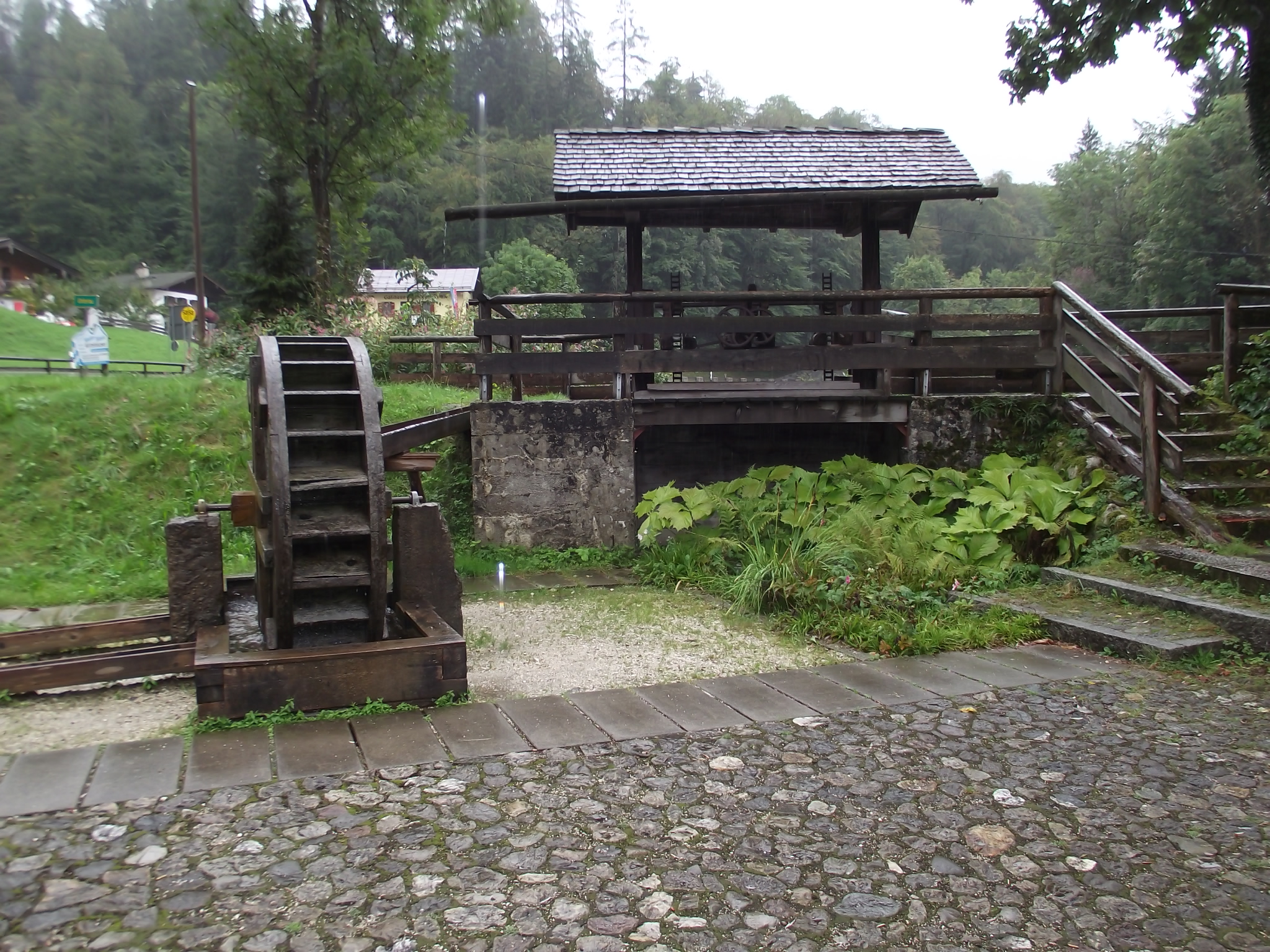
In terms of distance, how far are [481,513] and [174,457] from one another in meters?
3.23

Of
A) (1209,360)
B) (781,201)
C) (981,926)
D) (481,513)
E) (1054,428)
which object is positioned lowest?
(981,926)

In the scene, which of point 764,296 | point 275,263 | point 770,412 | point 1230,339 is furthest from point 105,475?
point 275,263

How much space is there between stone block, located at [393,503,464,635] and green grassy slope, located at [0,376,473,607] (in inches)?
125

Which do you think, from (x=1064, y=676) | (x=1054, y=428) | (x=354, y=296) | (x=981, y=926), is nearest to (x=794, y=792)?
(x=981, y=926)

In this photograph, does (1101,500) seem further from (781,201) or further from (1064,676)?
(781,201)

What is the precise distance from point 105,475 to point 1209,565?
29.8 feet

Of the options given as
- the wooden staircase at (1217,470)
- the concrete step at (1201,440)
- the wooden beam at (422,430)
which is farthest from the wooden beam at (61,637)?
the concrete step at (1201,440)

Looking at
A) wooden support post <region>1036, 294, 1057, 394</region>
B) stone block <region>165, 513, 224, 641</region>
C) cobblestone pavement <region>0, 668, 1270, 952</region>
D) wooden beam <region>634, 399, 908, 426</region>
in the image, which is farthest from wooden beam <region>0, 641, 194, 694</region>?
wooden support post <region>1036, 294, 1057, 394</region>

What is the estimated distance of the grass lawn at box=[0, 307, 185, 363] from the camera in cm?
2815

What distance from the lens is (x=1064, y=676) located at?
4.96 metres

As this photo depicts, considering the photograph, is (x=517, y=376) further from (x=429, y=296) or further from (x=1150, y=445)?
(x=429, y=296)

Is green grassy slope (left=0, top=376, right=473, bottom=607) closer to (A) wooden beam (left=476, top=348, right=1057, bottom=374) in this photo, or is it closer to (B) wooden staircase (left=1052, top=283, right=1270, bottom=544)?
(A) wooden beam (left=476, top=348, right=1057, bottom=374)

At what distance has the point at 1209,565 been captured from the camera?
594cm

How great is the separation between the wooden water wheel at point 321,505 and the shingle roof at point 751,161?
205 inches
